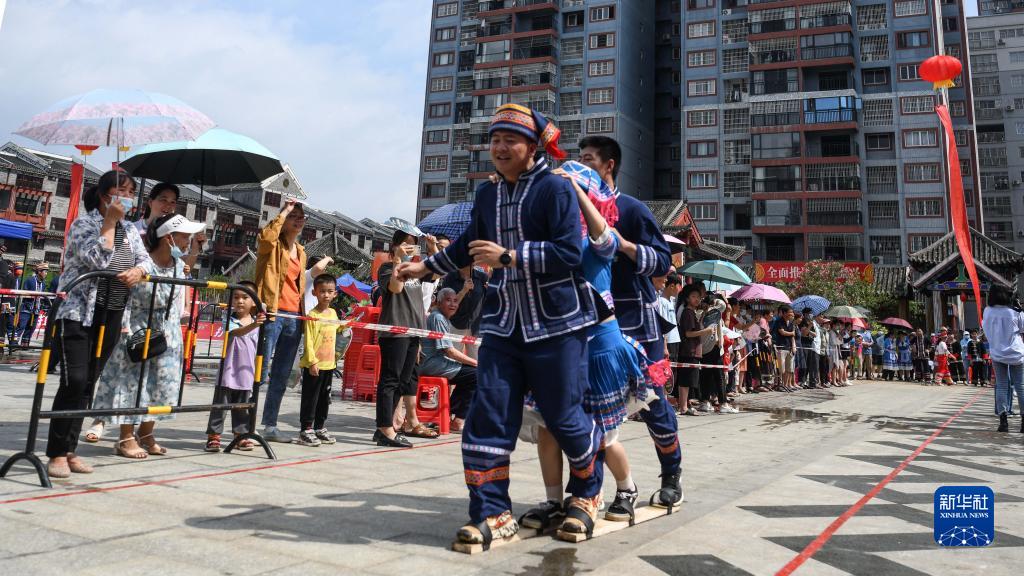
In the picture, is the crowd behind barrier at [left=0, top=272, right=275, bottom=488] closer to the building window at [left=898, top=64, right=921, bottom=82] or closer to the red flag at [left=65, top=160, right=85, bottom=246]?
the red flag at [left=65, top=160, right=85, bottom=246]

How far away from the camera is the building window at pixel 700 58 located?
56500 millimetres

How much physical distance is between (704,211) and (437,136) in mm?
25002

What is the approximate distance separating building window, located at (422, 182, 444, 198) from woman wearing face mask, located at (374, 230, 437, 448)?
58.2m

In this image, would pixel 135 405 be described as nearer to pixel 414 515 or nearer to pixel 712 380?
pixel 414 515

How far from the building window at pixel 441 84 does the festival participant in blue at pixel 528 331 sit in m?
64.6

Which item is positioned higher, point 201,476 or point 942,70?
point 942,70

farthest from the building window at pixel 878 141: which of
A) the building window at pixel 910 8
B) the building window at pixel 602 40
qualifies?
the building window at pixel 602 40

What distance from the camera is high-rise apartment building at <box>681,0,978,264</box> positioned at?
162 feet

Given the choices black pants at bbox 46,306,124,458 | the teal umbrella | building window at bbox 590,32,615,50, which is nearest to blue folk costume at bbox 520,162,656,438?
black pants at bbox 46,306,124,458

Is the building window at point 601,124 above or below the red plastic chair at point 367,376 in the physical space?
A: above

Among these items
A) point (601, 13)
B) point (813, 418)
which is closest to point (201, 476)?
point (813, 418)

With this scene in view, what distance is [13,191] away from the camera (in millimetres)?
51219

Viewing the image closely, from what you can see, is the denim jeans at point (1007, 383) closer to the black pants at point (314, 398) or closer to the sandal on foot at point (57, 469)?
the black pants at point (314, 398)

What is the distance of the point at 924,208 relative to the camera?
161ft
